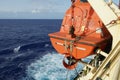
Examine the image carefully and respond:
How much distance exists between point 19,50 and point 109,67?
40467 mm

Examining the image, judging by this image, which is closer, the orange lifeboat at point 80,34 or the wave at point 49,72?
the orange lifeboat at point 80,34

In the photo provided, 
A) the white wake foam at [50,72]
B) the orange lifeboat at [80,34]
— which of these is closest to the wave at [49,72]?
the white wake foam at [50,72]

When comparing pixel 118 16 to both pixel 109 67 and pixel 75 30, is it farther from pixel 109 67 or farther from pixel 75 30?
pixel 75 30

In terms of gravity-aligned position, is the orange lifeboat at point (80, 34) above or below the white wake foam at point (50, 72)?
above

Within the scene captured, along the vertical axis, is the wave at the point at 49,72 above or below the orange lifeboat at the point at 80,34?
below

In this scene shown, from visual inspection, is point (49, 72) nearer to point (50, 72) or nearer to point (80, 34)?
point (50, 72)

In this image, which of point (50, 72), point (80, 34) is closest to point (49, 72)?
point (50, 72)

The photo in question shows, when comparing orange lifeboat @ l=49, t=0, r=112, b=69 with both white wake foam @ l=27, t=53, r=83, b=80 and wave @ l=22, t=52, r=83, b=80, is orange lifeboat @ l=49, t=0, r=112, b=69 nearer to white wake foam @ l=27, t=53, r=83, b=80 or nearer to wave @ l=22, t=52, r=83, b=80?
wave @ l=22, t=52, r=83, b=80

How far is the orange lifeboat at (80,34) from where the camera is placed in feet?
24.2

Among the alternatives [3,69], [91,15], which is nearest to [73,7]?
[91,15]

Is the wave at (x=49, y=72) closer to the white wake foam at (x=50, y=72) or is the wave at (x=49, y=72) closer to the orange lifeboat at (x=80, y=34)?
the white wake foam at (x=50, y=72)

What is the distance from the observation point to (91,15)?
8.17 metres

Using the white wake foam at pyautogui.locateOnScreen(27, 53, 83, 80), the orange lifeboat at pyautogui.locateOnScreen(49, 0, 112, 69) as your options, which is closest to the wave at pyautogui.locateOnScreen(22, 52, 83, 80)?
the white wake foam at pyautogui.locateOnScreen(27, 53, 83, 80)

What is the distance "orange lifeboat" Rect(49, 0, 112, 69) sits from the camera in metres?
7.37
